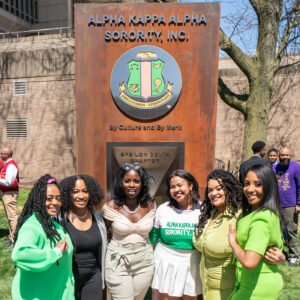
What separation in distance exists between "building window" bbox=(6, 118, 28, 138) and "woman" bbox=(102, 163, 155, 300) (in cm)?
992

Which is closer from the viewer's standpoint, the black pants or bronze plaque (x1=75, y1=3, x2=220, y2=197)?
the black pants

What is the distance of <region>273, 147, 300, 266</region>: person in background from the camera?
5.19 metres

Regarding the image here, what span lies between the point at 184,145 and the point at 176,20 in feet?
4.52

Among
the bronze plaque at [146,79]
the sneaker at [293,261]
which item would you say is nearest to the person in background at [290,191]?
the sneaker at [293,261]

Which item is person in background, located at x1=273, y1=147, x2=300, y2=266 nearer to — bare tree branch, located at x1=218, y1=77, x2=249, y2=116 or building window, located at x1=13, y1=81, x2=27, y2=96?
bare tree branch, located at x1=218, y1=77, x2=249, y2=116

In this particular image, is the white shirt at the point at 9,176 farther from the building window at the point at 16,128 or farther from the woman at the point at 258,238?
the building window at the point at 16,128

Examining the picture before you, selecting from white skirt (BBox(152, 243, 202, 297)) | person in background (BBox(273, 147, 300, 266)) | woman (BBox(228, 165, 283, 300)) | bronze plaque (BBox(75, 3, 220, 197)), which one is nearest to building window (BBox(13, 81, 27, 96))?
bronze plaque (BBox(75, 3, 220, 197))

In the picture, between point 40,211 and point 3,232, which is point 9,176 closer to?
point 3,232

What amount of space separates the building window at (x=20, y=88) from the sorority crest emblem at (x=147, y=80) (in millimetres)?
8505

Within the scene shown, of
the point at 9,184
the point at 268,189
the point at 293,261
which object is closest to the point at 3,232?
the point at 9,184

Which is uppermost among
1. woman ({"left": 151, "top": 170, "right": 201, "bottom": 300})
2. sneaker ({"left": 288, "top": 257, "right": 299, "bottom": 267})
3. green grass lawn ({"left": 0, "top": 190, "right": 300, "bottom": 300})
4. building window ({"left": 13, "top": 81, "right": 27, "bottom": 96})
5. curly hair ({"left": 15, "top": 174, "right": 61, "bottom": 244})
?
building window ({"left": 13, "top": 81, "right": 27, "bottom": 96})

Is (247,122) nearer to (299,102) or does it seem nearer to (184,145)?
(299,102)

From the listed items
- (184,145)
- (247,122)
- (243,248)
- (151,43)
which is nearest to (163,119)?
(184,145)

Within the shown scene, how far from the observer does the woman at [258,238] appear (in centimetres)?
194
